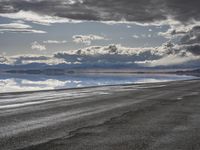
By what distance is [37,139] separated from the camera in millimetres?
9438

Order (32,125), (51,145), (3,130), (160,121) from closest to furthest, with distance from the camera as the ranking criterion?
(51,145)
(3,130)
(32,125)
(160,121)

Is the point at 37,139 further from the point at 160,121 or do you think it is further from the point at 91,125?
the point at 160,121

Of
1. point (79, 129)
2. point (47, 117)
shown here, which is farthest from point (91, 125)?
point (47, 117)

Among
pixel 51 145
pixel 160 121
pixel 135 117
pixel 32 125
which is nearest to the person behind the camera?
pixel 51 145

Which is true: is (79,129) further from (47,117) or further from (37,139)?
(47,117)

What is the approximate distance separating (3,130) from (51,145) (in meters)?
2.53

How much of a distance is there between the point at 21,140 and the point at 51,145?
0.84 m

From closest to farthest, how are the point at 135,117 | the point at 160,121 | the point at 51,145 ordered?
the point at 51,145 → the point at 160,121 → the point at 135,117

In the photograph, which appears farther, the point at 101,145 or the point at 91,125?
the point at 91,125

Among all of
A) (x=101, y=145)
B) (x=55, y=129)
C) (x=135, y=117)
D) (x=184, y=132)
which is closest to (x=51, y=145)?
(x=101, y=145)

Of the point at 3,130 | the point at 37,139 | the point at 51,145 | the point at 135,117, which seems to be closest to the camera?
the point at 51,145

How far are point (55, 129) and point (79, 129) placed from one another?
2.05 feet

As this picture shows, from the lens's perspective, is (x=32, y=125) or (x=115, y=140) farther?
(x=32, y=125)

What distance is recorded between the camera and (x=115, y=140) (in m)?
9.66
